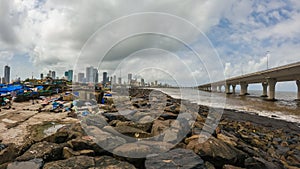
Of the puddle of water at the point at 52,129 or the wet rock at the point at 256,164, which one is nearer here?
the wet rock at the point at 256,164

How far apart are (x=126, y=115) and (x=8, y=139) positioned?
4623 mm

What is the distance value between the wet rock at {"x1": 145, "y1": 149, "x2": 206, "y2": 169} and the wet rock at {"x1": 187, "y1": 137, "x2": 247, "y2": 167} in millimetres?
305

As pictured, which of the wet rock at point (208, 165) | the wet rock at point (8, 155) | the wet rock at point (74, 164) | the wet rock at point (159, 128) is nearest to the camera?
the wet rock at point (74, 164)

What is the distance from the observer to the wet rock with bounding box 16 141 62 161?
4168mm

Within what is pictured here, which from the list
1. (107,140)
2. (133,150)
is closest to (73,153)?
(107,140)

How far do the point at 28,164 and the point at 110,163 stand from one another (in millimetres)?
1772

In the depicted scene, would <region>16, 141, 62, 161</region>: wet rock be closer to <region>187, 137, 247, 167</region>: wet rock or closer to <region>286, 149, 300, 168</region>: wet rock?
<region>187, 137, 247, 167</region>: wet rock

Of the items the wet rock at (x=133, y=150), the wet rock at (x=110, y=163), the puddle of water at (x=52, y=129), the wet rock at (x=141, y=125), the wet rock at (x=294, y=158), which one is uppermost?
the wet rock at (x=141, y=125)

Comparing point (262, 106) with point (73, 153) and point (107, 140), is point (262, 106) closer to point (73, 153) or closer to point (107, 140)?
point (107, 140)

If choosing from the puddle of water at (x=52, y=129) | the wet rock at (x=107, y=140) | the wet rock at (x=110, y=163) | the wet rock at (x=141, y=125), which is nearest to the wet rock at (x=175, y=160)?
the wet rock at (x=110, y=163)

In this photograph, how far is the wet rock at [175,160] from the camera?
3.86m

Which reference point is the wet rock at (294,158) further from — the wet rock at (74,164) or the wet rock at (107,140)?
the wet rock at (74,164)

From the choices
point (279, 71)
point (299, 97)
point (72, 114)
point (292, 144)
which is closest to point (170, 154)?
point (292, 144)

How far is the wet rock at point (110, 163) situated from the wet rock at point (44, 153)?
1.16 meters
